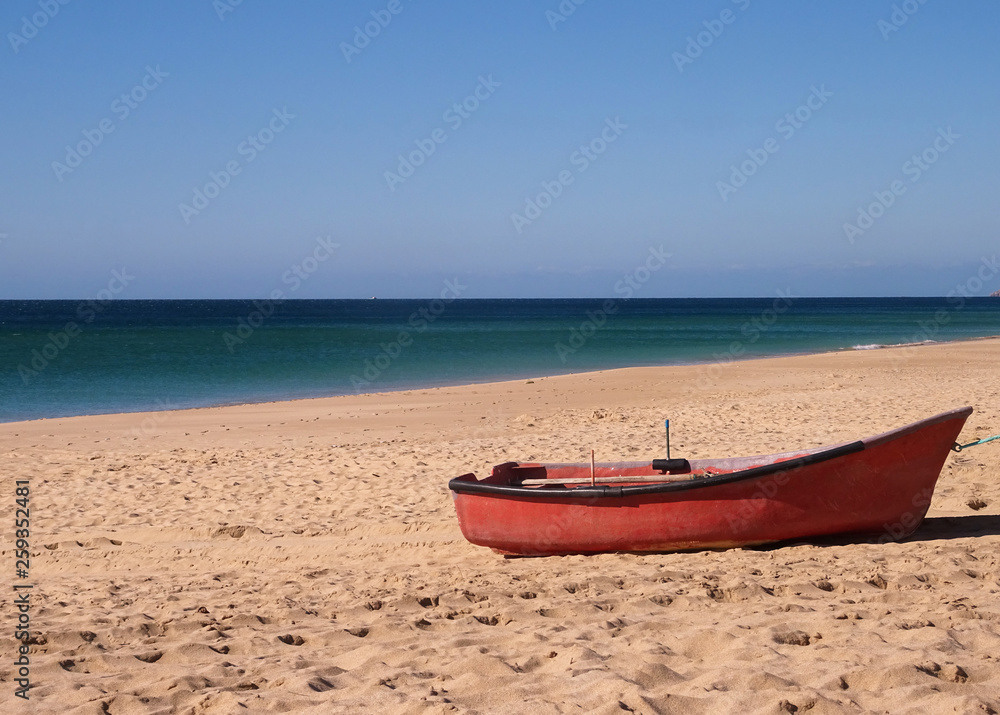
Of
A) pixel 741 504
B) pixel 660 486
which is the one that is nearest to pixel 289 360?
pixel 660 486

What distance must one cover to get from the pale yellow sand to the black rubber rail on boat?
0.53 metres

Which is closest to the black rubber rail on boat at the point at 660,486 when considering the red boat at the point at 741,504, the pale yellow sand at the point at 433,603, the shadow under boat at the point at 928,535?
the red boat at the point at 741,504

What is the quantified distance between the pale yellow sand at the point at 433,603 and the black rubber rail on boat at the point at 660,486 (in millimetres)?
533

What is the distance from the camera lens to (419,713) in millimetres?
3965

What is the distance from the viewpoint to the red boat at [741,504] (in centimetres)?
648

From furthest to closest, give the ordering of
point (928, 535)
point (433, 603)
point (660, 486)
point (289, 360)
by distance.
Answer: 1. point (289, 360)
2. point (928, 535)
3. point (660, 486)
4. point (433, 603)

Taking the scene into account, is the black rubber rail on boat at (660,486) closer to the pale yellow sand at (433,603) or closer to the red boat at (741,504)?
the red boat at (741,504)

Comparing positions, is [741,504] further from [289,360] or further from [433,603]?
[289,360]

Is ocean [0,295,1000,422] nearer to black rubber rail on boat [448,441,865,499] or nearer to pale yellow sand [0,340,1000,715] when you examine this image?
pale yellow sand [0,340,1000,715]

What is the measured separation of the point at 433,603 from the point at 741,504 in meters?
2.51

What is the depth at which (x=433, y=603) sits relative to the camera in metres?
5.79

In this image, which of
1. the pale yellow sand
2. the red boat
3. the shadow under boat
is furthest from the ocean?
the shadow under boat

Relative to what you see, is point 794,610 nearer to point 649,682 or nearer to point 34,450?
point 649,682

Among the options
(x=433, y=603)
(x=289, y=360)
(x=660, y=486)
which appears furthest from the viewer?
(x=289, y=360)
